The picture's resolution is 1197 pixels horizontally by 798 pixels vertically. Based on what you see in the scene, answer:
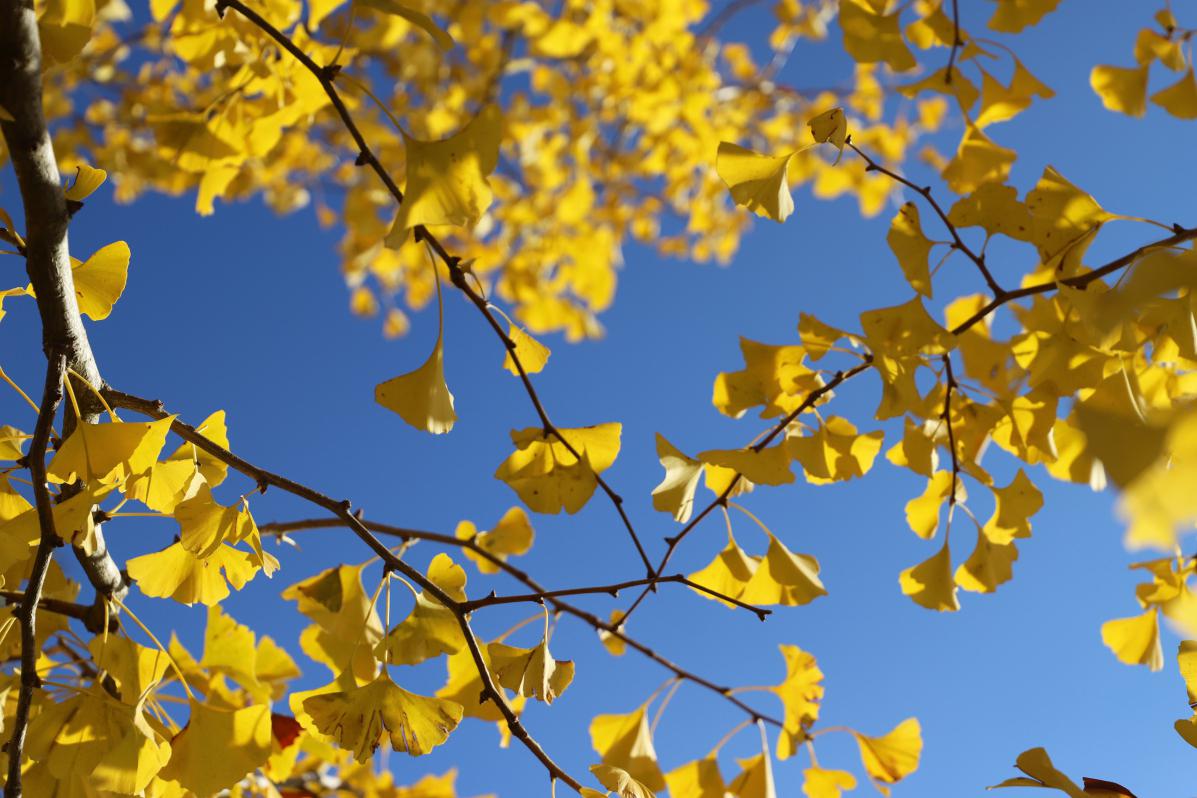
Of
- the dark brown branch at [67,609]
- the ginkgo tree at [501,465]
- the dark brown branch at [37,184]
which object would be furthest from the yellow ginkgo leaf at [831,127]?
the dark brown branch at [67,609]

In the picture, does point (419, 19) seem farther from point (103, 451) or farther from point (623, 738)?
point (623, 738)

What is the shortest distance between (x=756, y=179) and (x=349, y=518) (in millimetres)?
319

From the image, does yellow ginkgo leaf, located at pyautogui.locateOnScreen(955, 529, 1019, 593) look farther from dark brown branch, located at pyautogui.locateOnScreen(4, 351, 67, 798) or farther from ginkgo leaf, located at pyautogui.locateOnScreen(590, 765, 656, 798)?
dark brown branch, located at pyautogui.locateOnScreen(4, 351, 67, 798)

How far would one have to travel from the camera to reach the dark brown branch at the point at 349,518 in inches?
18.8

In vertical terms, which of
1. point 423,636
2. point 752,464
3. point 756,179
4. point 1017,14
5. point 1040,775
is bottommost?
point 1040,775

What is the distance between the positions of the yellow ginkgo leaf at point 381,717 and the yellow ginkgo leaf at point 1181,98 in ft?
2.26

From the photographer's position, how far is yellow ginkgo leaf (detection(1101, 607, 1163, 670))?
67 centimetres

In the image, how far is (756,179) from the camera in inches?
20.8

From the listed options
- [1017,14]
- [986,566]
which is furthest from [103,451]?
[1017,14]

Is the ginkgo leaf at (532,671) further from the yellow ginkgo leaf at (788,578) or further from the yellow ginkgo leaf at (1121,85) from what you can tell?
the yellow ginkgo leaf at (1121,85)

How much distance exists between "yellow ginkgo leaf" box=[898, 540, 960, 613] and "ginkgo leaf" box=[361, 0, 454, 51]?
52cm

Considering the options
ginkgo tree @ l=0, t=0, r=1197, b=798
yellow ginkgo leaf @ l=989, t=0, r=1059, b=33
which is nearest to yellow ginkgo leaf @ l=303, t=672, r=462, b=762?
ginkgo tree @ l=0, t=0, r=1197, b=798

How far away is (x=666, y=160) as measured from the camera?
3.05 meters

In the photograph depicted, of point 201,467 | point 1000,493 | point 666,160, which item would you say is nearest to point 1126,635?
point 1000,493
